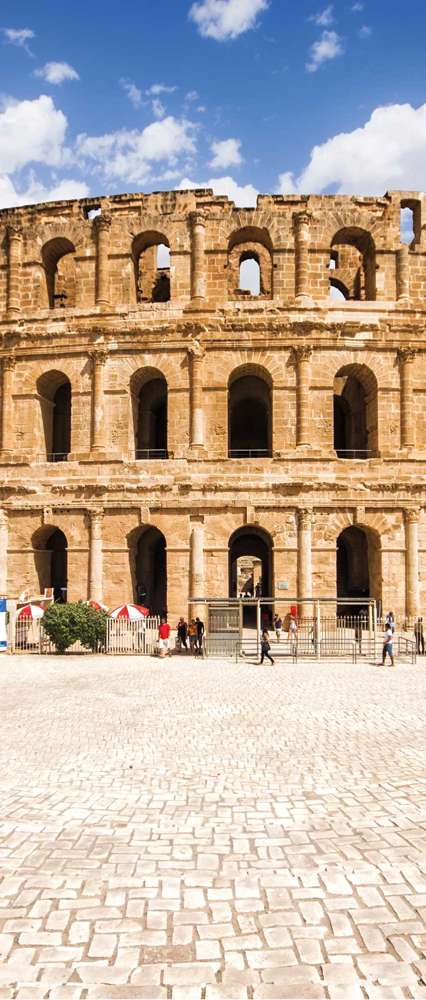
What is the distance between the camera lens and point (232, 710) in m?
10.8

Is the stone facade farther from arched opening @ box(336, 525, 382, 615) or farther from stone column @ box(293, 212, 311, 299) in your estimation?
arched opening @ box(336, 525, 382, 615)

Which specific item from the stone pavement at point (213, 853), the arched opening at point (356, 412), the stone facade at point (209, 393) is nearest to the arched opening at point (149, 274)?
the stone facade at point (209, 393)

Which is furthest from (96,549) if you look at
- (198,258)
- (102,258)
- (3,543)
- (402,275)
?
(402,275)

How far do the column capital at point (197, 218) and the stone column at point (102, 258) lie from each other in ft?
10.9

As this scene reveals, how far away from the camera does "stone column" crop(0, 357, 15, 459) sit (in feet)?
75.8

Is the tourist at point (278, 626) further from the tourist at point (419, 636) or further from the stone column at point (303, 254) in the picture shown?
the stone column at point (303, 254)

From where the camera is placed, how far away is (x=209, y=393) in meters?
22.4

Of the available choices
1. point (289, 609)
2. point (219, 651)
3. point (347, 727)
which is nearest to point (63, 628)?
point (219, 651)

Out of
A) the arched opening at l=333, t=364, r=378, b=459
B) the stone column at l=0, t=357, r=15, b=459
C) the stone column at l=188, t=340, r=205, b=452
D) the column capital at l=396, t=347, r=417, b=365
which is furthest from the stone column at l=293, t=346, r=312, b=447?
the stone column at l=0, t=357, r=15, b=459

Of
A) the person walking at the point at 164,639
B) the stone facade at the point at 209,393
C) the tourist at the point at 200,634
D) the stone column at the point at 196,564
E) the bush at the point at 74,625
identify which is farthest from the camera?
the stone facade at the point at 209,393

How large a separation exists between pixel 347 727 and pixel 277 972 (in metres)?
6.06

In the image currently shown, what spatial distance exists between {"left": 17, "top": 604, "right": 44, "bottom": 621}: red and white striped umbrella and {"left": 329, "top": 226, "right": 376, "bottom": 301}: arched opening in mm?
17163

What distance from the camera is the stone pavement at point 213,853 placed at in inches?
150

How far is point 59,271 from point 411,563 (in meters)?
20.7
